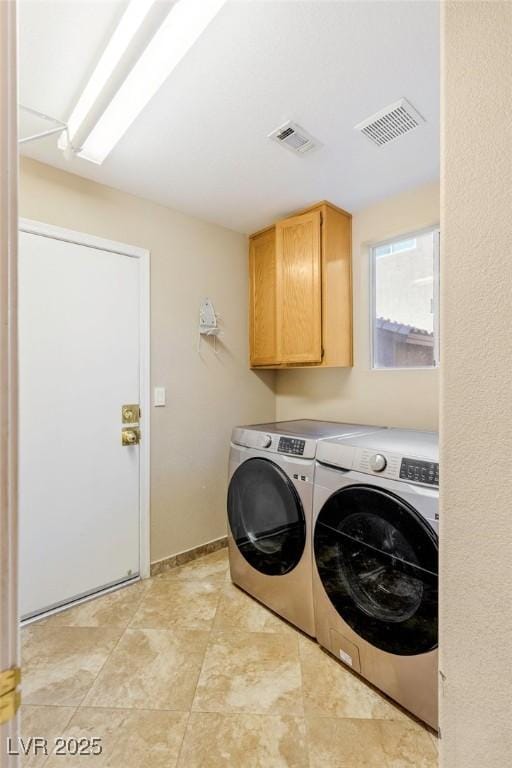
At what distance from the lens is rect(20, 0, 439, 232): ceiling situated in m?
1.10

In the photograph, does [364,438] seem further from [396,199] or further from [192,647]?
[396,199]

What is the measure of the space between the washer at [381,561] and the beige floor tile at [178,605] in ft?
2.12

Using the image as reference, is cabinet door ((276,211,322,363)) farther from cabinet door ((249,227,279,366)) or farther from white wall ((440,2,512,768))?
white wall ((440,2,512,768))

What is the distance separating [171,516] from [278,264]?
191 cm

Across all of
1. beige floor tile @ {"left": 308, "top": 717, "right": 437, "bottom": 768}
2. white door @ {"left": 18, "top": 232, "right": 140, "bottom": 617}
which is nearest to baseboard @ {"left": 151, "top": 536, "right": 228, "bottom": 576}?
white door @ {"left": 18, "top": 232, "right": 140, "bottom": 617}

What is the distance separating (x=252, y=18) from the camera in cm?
109

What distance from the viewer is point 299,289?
2.35m

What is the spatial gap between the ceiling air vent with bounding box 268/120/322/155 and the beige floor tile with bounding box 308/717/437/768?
240cm

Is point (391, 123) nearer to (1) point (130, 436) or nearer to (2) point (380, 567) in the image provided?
(2) point (380, 567)

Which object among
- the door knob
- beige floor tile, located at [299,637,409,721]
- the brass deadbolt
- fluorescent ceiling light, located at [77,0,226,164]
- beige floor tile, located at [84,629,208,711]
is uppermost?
fluorescent ceiling light, located at [77,0,226,164]

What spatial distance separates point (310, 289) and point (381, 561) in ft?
5.31

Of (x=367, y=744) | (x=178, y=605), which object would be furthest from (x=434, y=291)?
(x=178, y=605)

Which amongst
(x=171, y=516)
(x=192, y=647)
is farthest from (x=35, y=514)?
(x=192, y=647)

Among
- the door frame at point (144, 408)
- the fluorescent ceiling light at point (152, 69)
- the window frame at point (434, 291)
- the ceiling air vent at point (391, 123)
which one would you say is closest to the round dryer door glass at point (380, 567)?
the window frame at point (434, 291)
